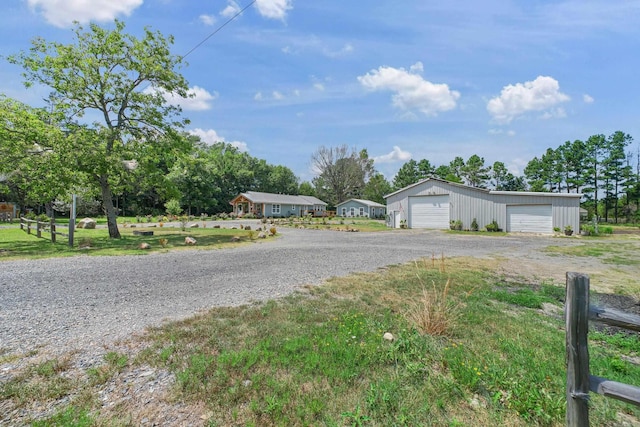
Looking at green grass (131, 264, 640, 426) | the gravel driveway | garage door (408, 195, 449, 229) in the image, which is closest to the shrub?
garage door (408, 195, 449, 229)

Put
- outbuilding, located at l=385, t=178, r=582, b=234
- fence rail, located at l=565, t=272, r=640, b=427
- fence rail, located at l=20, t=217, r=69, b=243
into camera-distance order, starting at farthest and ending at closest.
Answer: outbuilding, located at l=385, t=178, r=582, b=234, fence rail, located at l=20, t=217, r=69, b=243, fence rail, located at l=565, t=272, r=640, b=427

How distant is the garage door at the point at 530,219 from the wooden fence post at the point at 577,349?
916 inches

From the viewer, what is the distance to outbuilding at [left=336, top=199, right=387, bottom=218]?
48562 millimetres

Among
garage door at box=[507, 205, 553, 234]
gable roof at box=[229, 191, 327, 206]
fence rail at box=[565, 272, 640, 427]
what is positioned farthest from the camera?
gable roof at box=[229, 191, 327, 206]

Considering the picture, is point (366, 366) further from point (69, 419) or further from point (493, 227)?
point (493, 227)

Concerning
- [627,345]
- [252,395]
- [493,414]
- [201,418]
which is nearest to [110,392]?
[201,418]

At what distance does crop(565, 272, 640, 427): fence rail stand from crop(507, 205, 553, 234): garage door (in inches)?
914

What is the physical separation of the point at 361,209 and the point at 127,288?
44477 mm

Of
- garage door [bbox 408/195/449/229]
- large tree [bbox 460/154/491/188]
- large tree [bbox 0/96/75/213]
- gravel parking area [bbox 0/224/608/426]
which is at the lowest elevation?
gravel parking area [bbox 0/224/608/426]

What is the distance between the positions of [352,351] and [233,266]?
5.50 metres

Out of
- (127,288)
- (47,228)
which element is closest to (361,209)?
(47,228)

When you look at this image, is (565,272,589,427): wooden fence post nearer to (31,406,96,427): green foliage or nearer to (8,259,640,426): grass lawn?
(8,259,640,426): grass lawn

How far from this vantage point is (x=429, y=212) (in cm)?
2528

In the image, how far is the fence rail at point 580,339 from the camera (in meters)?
1.79
